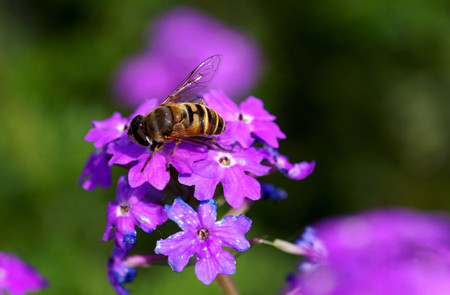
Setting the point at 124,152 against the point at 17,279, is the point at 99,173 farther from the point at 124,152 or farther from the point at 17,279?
the point at 17,279

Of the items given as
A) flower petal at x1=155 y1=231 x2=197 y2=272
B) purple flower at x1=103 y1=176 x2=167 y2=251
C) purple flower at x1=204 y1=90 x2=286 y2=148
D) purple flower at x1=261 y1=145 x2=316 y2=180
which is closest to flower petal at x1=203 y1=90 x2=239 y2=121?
purple flower at x1=204 y1=90 x2=286 y2=148

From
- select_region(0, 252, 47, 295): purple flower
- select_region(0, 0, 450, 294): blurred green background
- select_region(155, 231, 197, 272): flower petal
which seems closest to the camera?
select_region(155, 231, 197, 272): flower petal

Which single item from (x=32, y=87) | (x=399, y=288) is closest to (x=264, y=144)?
(x=399, y=288)

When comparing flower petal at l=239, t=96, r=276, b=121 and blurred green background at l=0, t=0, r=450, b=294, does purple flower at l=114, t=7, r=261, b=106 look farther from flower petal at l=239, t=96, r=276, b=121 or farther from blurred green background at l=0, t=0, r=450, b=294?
flower petal at l=239, t=96, r=276, b=121

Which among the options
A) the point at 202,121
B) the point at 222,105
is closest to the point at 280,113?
the point at 222,105

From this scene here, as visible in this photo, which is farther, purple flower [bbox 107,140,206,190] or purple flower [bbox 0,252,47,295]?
purple flower [bbox 0,252,47,295]

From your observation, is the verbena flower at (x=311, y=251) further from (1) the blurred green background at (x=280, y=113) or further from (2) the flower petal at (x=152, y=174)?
(1) the blurred green background at (x=280, y=113)

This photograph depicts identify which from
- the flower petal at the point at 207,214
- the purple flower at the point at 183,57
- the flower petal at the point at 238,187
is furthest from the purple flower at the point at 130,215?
the purple flower at the point at 183,57
